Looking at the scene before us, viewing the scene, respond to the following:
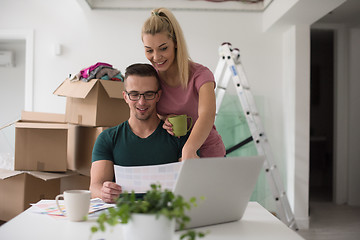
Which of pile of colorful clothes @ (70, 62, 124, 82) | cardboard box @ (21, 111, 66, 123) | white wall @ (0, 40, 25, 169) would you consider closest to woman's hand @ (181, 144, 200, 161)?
pile of colorful clothes @ (70, 62, 124, 82)

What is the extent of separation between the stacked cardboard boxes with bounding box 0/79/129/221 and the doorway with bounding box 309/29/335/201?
4510 mm

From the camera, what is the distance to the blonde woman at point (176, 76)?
1571 millimetres

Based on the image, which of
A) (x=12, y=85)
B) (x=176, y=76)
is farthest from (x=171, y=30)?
(x=12, y=85)

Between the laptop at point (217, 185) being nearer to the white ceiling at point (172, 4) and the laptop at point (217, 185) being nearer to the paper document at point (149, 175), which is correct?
the paper document at point (149, 175)

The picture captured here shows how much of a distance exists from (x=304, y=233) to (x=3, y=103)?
144 inches

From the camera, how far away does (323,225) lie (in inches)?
148

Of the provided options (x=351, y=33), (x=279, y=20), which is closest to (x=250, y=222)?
(x=279, y=20)

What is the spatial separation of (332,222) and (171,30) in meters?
3.04

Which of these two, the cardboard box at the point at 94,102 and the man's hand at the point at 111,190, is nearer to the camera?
the man's hand at the point at 111,190

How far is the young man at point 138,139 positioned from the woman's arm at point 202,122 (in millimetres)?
199

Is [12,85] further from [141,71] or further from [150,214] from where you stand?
[150,214]

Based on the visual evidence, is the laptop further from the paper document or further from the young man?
the young man

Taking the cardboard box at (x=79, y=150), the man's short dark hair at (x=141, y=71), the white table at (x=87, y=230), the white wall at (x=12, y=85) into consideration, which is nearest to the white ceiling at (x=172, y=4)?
the white wall at (x=12, y=85)

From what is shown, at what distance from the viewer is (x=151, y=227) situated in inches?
31.0
